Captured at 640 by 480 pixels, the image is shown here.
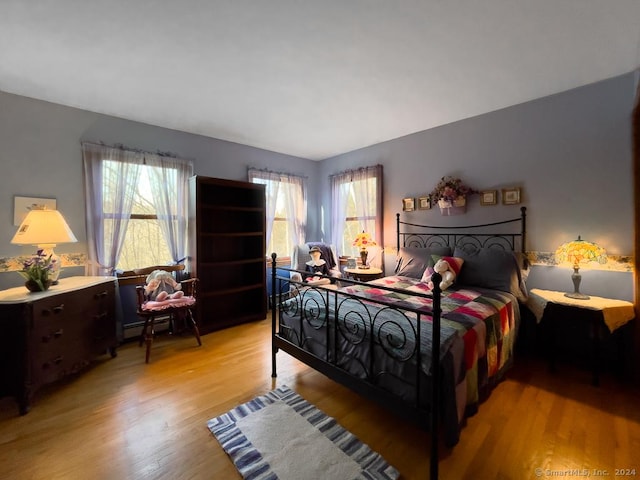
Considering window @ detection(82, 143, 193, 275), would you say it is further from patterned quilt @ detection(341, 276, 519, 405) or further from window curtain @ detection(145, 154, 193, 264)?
patterned quilt @ detection(341, 276, 519, 405)

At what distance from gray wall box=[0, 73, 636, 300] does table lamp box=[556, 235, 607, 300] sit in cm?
17

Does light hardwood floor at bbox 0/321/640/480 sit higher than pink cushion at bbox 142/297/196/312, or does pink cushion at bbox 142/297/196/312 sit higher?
pink cushion at bbox 142/297/196/312

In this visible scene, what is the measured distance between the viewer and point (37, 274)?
2.07 metres

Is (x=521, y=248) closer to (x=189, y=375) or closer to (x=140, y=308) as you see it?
(x=189, y=375)

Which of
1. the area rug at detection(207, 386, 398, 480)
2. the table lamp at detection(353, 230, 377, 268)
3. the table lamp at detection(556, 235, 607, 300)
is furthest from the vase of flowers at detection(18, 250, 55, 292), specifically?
the table lamp at detection(556, 235, 607, 300)

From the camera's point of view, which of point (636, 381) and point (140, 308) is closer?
point (636, 381)

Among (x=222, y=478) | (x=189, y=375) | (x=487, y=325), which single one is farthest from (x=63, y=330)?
(x=487, y=325)

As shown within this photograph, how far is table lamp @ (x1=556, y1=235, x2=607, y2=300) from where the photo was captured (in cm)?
219

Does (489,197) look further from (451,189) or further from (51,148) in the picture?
(51,148)

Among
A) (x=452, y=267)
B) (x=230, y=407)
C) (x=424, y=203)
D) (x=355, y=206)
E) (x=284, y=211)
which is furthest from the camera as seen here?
(x=284, y=211)

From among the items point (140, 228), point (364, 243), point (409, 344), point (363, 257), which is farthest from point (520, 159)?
point (140, 228)

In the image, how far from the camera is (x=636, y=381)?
6.95ft

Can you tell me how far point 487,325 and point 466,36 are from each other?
6.46ft

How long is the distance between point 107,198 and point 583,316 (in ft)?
15.4
